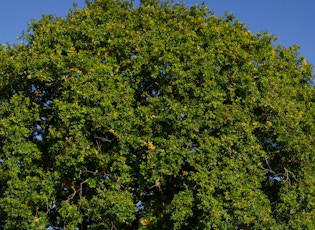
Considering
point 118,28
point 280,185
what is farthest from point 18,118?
point 280,185

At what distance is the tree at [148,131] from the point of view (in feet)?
46.6

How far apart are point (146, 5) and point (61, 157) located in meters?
7.54

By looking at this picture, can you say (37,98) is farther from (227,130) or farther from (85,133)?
(227,130)

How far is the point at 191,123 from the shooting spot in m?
14.7

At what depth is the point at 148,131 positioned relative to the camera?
1471 centimetres

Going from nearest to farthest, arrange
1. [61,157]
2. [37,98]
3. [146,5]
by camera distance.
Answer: [61,157] → [37,98] → [146,5]

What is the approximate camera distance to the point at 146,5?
61.5 feet

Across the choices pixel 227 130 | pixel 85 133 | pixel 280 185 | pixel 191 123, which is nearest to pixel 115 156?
pixel 85 133

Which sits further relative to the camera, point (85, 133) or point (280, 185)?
point (280, 185)

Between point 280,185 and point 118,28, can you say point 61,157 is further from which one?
point 280,185

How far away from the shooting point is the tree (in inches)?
560

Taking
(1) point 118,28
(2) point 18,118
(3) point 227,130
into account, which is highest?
(1) point 118,28

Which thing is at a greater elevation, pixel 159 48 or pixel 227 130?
pixel 159 48

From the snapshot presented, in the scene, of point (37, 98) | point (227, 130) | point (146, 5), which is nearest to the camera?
point (227, 130)
